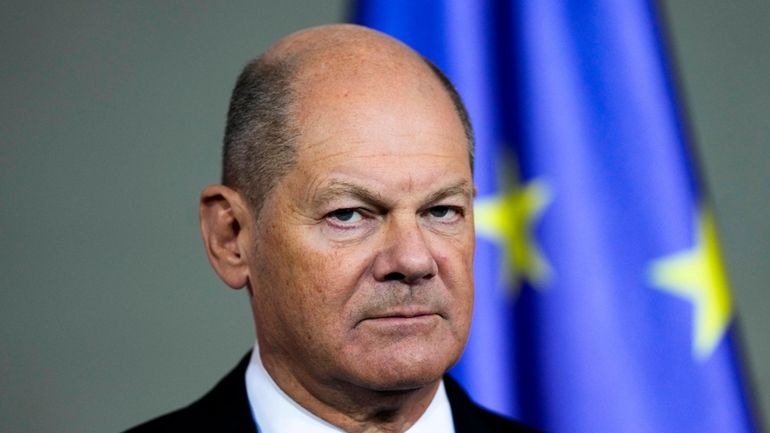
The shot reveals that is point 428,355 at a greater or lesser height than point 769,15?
lesser

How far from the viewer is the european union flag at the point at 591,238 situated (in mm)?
2699

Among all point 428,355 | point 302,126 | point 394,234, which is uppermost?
point 302,126

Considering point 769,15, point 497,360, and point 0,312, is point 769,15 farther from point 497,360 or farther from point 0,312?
point 0,312

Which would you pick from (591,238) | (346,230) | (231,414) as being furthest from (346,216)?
(591,238)

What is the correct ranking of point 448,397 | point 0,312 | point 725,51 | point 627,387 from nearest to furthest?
point 448,397 → point 627,387 → point 0,312 → point 725,51

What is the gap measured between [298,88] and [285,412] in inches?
18.7

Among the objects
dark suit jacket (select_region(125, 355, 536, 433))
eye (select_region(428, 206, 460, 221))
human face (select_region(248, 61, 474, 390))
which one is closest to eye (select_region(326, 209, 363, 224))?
human face (select_region(248, 61, 474, 390))

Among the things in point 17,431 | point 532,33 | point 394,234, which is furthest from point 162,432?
point 532,33

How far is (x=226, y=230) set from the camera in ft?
6.50

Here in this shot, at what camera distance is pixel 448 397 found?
81.9 inches

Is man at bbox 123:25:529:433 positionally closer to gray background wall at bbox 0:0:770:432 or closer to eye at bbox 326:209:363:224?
eye at bbox 326:209:363:224

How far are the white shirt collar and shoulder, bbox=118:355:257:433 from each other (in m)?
0.01

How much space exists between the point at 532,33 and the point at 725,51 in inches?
22.9

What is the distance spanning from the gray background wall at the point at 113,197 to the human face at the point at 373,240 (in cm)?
107
